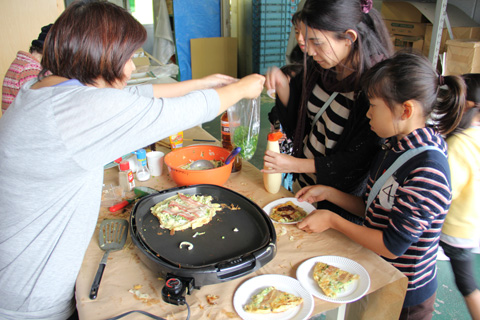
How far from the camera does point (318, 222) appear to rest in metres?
1.25

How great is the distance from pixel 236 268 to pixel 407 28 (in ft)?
11.2

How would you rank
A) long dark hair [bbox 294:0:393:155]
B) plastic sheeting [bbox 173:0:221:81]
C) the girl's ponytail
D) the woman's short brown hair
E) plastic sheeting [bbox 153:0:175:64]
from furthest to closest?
plastic sheeting [bbox 153:0:175:64]
plastic sheeting [bbox 173:0:221:81]
long dark hair [bbox 294:0:393:155]
the girl's ponytail
the woman's short brown hair

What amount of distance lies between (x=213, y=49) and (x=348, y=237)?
575 centimetres

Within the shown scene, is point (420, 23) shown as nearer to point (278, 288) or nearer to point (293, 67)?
point (293, 67)

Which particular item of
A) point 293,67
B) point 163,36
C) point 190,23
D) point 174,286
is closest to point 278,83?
point 293,67

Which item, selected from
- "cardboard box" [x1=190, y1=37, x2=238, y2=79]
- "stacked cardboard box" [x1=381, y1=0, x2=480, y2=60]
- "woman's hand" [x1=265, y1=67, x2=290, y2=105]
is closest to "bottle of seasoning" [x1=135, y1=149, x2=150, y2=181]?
"woman's hand" [x1=265, y1=67, x2=290, y2=105]

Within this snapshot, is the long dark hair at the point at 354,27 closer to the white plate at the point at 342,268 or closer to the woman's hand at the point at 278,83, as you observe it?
the woman's hand at the point at 278,83

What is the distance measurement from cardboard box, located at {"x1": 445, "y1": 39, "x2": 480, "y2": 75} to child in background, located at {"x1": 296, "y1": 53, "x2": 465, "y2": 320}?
Result: 1.98 m

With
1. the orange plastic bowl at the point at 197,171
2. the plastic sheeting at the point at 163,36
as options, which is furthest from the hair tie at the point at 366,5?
the plastic sheeting at the point at 163,36

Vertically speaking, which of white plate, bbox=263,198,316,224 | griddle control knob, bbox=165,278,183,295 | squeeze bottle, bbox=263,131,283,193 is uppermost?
squeeze bottle, bbox=263,131,283,193

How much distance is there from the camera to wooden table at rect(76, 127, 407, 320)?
0.94 m

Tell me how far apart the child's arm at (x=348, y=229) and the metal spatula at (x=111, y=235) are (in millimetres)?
659

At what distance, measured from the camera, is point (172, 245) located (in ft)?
3.77

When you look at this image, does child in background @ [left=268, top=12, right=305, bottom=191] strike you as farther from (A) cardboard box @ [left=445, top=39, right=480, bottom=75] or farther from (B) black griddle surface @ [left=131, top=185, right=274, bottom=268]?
(A) cardboard box @ [left=445, top=39, right=480, bottom=75]
